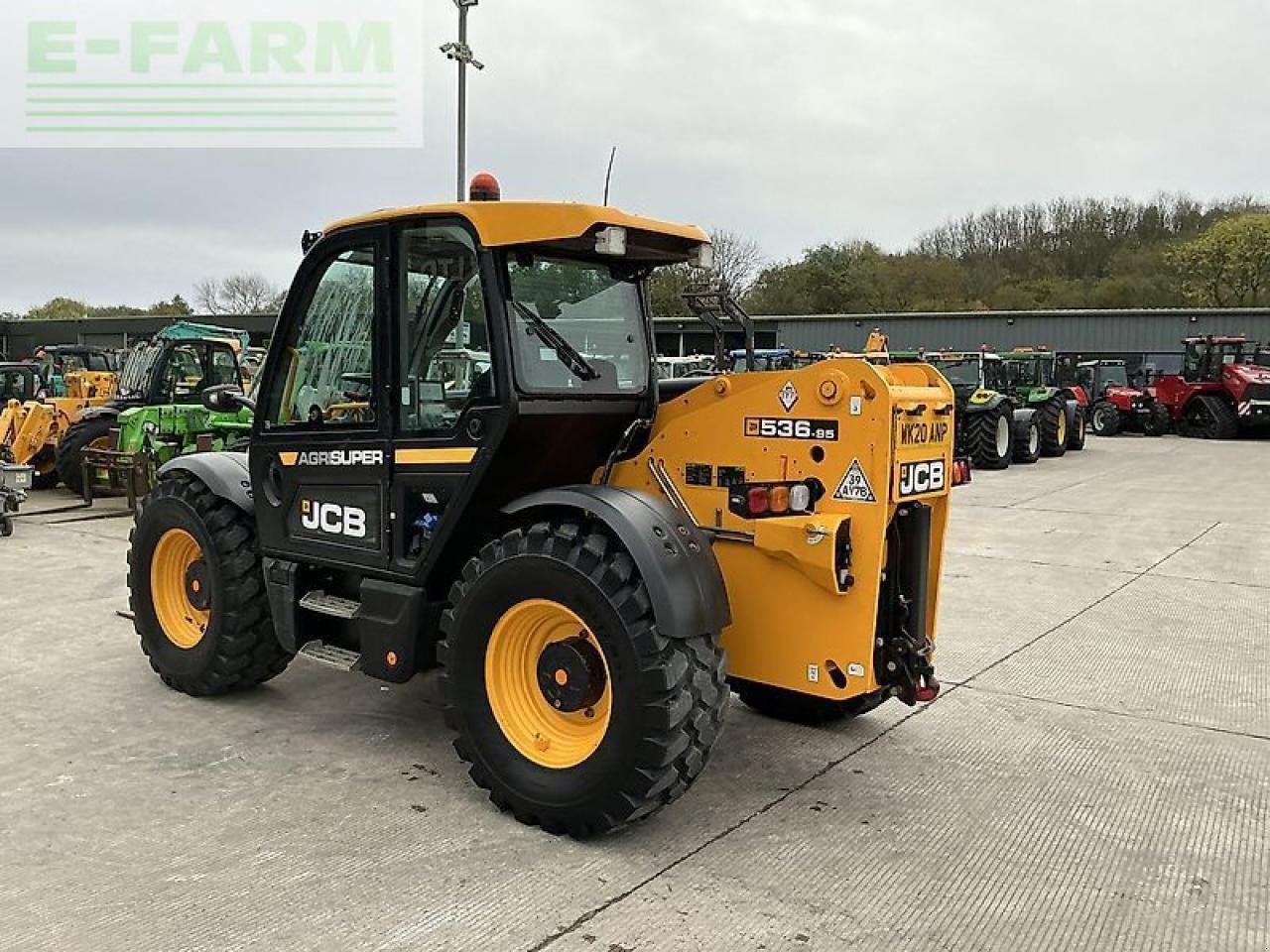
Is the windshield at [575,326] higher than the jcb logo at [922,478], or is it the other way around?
the windshield at [575,326]

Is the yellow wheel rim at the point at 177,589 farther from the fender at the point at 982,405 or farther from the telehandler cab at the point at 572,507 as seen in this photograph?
the fender at the point at 982,405

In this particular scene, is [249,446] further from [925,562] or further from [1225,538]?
[1225,538]

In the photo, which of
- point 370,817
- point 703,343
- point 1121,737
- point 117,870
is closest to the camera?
point 117,870

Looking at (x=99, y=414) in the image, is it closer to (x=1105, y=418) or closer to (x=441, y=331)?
(x=441, y=331)

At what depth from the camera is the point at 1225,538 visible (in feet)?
34.5

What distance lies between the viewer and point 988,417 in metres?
18.3

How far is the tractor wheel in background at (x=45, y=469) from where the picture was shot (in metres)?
13.6

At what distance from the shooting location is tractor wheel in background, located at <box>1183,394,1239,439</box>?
84.2ft

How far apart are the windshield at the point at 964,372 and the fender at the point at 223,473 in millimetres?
16543

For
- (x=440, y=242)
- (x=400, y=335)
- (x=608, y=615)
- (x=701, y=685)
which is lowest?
(x=701, y=685)

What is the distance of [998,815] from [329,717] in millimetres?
2878

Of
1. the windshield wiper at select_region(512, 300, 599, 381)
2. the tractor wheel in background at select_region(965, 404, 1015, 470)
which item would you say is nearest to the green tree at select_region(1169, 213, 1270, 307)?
the tractor wheel in background at select_region(965, 404, 1015, 470)

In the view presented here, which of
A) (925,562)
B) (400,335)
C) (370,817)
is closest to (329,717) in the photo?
(370,817)

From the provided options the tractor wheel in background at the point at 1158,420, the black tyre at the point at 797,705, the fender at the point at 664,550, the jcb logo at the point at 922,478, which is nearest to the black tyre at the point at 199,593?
the fender at the point at 664,550
